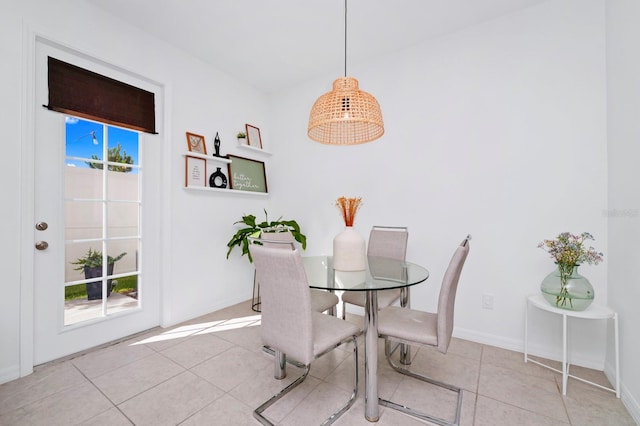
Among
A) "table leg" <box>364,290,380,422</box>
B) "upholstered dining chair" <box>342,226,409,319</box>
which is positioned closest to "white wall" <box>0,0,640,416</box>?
"upholstered dining chair" <box>342,226,409,319</box>

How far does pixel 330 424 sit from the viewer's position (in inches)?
59.8

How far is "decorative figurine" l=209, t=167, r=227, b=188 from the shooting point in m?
3.22

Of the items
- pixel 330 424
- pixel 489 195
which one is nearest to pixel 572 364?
pixel 489 195

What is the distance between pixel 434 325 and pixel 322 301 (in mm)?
910

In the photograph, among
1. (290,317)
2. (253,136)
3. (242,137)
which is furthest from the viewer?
(253,136)

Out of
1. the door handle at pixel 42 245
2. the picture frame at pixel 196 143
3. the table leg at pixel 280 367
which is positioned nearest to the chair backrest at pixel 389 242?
the table leg at pixel 280 367

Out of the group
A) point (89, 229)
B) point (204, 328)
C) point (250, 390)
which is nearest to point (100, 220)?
point (89, 229)

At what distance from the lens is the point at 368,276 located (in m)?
1.82

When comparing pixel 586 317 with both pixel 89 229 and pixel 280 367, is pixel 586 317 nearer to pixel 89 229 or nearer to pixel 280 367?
pixel 280 367

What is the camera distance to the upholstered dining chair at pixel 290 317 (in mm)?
1385

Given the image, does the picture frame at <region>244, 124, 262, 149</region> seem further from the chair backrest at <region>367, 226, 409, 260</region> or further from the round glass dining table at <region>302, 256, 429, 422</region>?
the round glass dining table at <region>302, 256, 429, 422</region>

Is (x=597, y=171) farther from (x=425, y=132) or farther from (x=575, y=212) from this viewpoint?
(x=425, y=132)

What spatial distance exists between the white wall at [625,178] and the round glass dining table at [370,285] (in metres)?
1.21

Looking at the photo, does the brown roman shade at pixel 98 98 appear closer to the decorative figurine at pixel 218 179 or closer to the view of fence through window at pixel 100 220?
the view of fence through window at pixel 100 220
